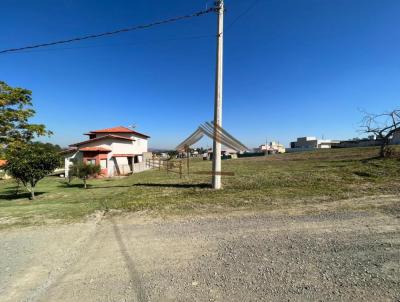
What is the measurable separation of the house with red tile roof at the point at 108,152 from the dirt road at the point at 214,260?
80.0ft

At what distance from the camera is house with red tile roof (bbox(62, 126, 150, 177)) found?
1120 inches

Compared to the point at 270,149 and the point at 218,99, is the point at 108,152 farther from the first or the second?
the point at 270,149

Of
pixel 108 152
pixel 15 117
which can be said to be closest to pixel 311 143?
pixel 108 152

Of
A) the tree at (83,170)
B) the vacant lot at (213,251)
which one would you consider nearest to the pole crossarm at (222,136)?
the vacant lot at (213,251)

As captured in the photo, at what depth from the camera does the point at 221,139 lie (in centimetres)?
998

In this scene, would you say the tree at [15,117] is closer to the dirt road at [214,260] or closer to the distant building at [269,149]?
the dirt road at [214,260]

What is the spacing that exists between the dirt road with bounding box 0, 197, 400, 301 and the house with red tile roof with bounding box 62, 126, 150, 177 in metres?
24.4

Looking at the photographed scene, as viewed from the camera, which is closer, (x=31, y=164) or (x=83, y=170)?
(x=31, y=164)

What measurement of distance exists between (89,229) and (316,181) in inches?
345

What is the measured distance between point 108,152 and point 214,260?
28683mm

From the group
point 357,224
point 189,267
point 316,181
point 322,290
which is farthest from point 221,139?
point 322,290

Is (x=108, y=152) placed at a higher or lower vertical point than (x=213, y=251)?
higher

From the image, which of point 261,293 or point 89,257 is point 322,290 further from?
point 89,257

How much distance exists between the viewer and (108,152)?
29703 millimetres
